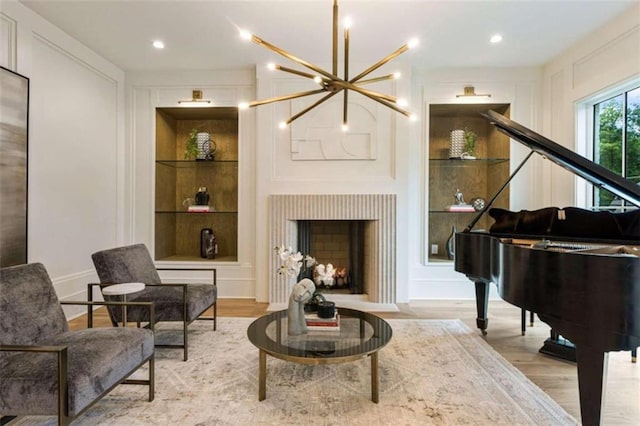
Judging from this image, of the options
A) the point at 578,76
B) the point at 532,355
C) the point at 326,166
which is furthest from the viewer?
the point at 326,166

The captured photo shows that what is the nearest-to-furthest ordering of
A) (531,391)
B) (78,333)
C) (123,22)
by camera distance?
1. (78,333)
2. (531,391)
3. (123,22)

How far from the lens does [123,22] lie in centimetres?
329

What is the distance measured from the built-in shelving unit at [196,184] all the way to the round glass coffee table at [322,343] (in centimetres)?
269

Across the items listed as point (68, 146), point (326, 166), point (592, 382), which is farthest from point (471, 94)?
point (68, 146)

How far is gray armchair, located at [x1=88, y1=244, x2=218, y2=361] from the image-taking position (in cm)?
258

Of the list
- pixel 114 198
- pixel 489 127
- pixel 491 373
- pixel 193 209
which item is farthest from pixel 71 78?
pixel 489 127

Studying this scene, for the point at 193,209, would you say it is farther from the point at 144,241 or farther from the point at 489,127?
the point at 489,127

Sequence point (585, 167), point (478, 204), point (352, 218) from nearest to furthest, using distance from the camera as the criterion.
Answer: point (585, 167)
point (352, 218)
point (478, 204)

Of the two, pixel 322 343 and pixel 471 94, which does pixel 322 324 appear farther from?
pixel 471 94

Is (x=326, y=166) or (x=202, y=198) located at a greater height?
(x=326, y=166)

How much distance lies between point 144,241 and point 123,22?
2.67 m

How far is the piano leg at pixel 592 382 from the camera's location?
156 cm

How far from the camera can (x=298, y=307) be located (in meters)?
2.17

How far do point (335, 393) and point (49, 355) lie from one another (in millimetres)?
1608
